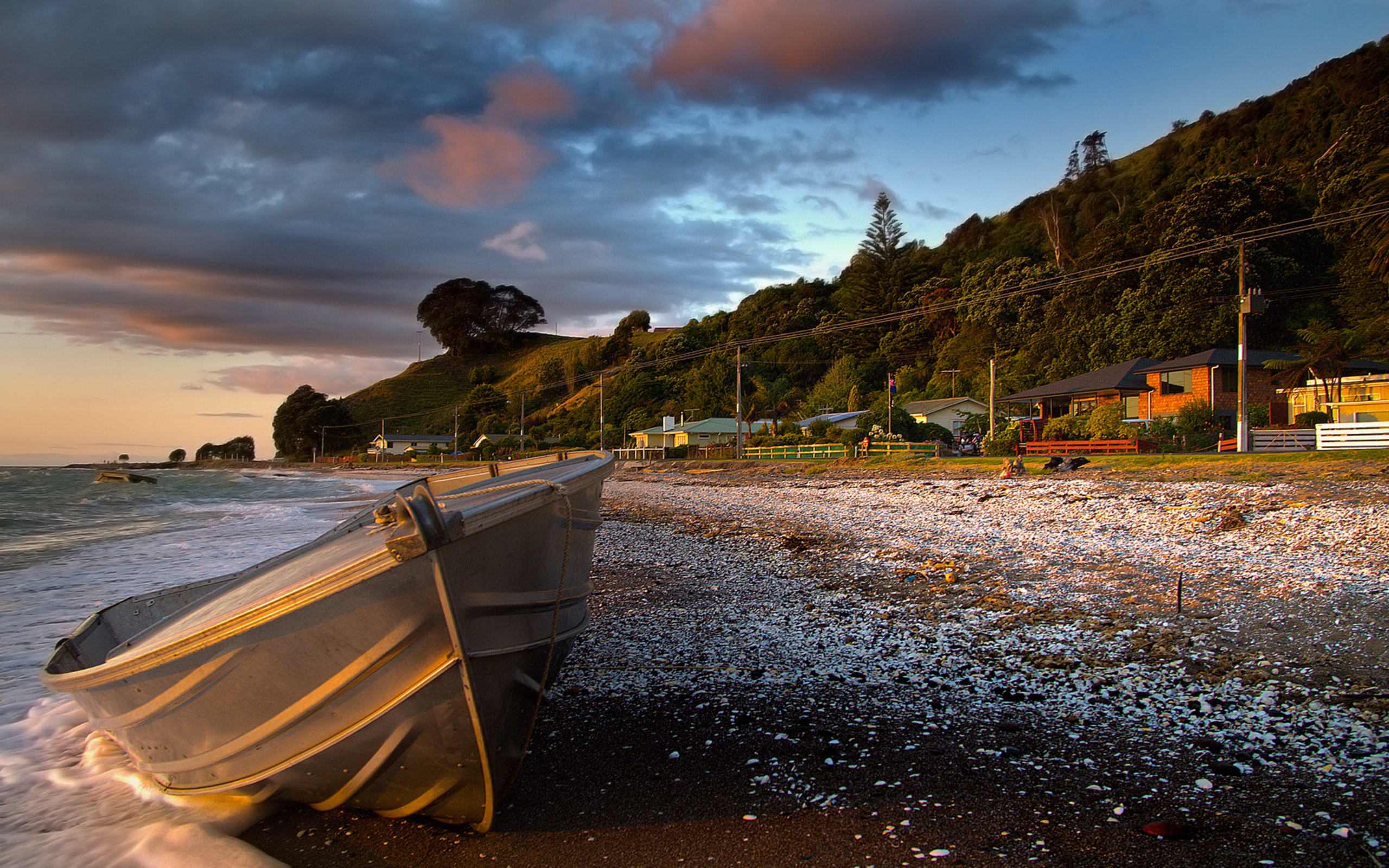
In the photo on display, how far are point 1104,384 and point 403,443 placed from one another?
295 ft

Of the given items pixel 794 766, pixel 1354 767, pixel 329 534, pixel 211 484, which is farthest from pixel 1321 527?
pixel 211 484

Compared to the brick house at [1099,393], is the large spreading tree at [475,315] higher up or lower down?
higher up

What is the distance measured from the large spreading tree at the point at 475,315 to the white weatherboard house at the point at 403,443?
59.4 metres

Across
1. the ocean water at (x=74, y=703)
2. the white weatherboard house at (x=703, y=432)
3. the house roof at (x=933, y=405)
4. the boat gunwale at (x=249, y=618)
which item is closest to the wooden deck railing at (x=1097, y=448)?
the house roof at (x=933, y=405)

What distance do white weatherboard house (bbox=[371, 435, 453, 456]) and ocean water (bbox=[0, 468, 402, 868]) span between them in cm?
7394

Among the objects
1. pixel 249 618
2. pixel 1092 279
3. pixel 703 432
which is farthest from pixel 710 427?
pixel 249 618

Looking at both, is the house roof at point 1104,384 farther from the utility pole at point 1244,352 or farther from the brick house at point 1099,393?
the utility pole at point 1244,352

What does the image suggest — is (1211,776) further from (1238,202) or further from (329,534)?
(1238,202)

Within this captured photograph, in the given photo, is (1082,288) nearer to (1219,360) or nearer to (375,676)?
(1219,360)

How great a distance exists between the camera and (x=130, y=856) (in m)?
3.80

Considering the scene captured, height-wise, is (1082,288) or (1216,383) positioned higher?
(1082,288)

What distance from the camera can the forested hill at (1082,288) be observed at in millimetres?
45844

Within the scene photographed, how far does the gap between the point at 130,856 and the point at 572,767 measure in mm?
2243

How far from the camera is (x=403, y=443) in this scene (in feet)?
340
